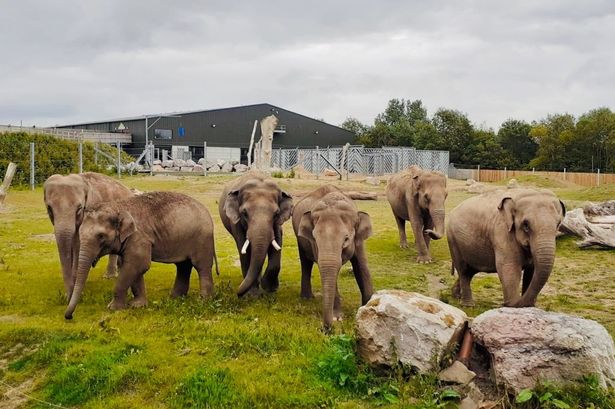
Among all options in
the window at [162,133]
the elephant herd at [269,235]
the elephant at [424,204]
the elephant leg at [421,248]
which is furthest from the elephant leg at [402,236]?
the window at [162,133]

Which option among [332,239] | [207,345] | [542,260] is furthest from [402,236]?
[207,345]

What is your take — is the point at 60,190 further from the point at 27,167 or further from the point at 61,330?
the point at 27,167

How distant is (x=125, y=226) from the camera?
9031mm

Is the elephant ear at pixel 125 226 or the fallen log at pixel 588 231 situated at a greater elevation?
the elephant ear at pixel 125 226

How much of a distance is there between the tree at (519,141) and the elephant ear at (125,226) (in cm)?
6379

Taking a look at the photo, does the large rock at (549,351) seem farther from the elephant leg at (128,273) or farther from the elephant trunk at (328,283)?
the elephant leg at (128,273)

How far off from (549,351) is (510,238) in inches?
114

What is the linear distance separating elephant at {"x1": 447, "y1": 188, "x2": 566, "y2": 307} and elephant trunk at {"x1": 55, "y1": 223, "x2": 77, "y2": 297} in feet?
20.4

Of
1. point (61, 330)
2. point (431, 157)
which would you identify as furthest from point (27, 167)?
point (431, 157)

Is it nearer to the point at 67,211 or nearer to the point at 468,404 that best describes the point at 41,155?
the point at 67,211

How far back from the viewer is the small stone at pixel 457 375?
640 cm

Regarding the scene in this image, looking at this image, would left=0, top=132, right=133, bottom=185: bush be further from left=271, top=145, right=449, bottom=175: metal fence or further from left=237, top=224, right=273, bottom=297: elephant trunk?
left=237, top=224, right=273, bottom=297: elephant trunk

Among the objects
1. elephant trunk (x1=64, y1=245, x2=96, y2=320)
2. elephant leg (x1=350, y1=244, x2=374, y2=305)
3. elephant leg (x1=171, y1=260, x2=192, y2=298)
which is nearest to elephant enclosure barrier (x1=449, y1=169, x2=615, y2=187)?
elephant leg (x1=350, y1=244, x2=374, y2=305)

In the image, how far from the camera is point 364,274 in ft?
29.8
